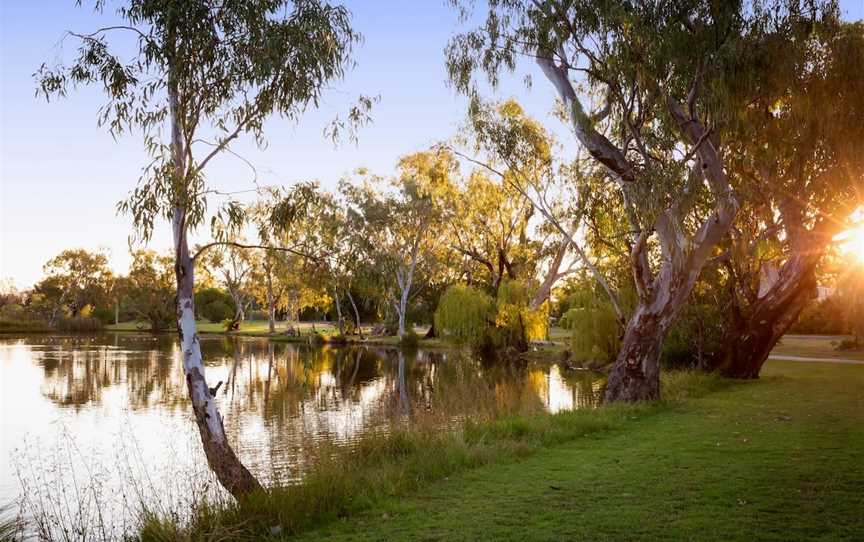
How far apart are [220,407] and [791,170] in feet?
40.3

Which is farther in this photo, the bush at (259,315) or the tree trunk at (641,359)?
the bush at (259,315)

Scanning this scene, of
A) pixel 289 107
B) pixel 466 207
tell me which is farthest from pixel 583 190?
pixel 466 207

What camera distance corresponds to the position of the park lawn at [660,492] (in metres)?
5.36

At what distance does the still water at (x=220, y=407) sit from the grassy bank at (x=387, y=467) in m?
0.62

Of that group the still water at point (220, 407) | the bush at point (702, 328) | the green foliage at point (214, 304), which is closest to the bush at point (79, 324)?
the green foliage at point (214, 304)

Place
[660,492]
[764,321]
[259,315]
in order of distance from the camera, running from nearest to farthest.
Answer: [660,492] → [764,321] → [259,315]

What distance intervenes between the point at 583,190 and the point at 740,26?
5.62 meters

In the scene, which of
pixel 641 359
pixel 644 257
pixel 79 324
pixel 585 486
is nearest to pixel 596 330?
pixel 644 257

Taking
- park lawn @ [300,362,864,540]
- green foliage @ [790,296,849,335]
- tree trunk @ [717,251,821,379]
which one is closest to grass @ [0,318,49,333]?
tree trunk @ [717,251,821,379]

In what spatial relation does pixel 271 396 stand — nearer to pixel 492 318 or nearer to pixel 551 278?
pixel 551 278

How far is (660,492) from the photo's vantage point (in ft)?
21.0

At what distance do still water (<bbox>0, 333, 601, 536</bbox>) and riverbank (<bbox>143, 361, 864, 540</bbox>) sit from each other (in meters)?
0.92

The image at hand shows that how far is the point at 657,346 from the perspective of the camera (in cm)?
1295

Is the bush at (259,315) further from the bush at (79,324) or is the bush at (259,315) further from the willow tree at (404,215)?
the willow tree at (404,215)
